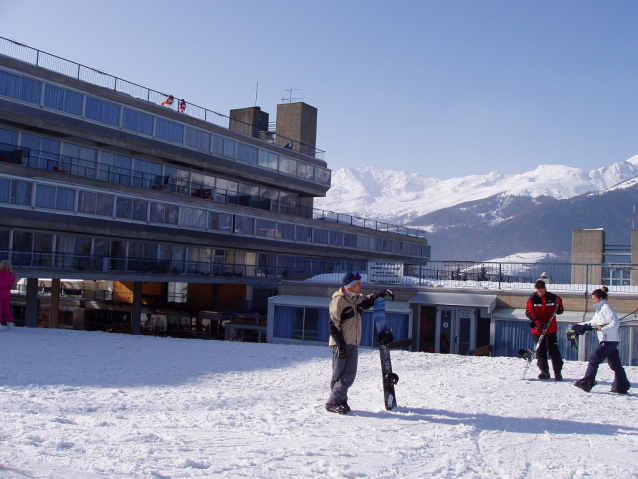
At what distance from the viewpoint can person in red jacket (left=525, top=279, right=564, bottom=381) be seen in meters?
10.9

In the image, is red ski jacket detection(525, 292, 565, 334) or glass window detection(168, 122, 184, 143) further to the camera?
glass window detection(168, 122, 184, 143)

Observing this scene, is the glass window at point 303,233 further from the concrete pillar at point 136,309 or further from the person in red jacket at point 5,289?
the person in red jacket at point 5,289

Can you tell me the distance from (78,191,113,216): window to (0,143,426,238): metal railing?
173 centimetres

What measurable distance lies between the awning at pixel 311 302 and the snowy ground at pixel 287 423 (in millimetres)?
12351

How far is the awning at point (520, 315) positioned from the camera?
20250 mm

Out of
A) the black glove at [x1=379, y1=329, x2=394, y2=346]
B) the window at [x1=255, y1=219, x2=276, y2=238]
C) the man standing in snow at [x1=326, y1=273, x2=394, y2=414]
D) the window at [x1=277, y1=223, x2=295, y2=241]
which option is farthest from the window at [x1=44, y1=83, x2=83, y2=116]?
the black glove at [x1=379, y1=329, x2=394, y2=346]

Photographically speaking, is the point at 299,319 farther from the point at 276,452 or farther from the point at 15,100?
the point at 276,452

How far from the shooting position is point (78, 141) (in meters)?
33.8

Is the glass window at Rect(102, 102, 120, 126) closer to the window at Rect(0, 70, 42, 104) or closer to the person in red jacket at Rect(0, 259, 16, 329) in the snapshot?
the window at Rect(0, 70, 42, 104)

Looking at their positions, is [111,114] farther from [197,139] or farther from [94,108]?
[197,139]

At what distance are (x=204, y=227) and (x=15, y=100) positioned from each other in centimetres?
1370

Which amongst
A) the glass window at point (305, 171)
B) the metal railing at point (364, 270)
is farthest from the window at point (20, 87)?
the glass window at point (305, 171)

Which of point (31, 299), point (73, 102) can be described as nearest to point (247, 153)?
point (73, 102)

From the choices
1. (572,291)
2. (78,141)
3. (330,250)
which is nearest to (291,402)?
(572,291)
